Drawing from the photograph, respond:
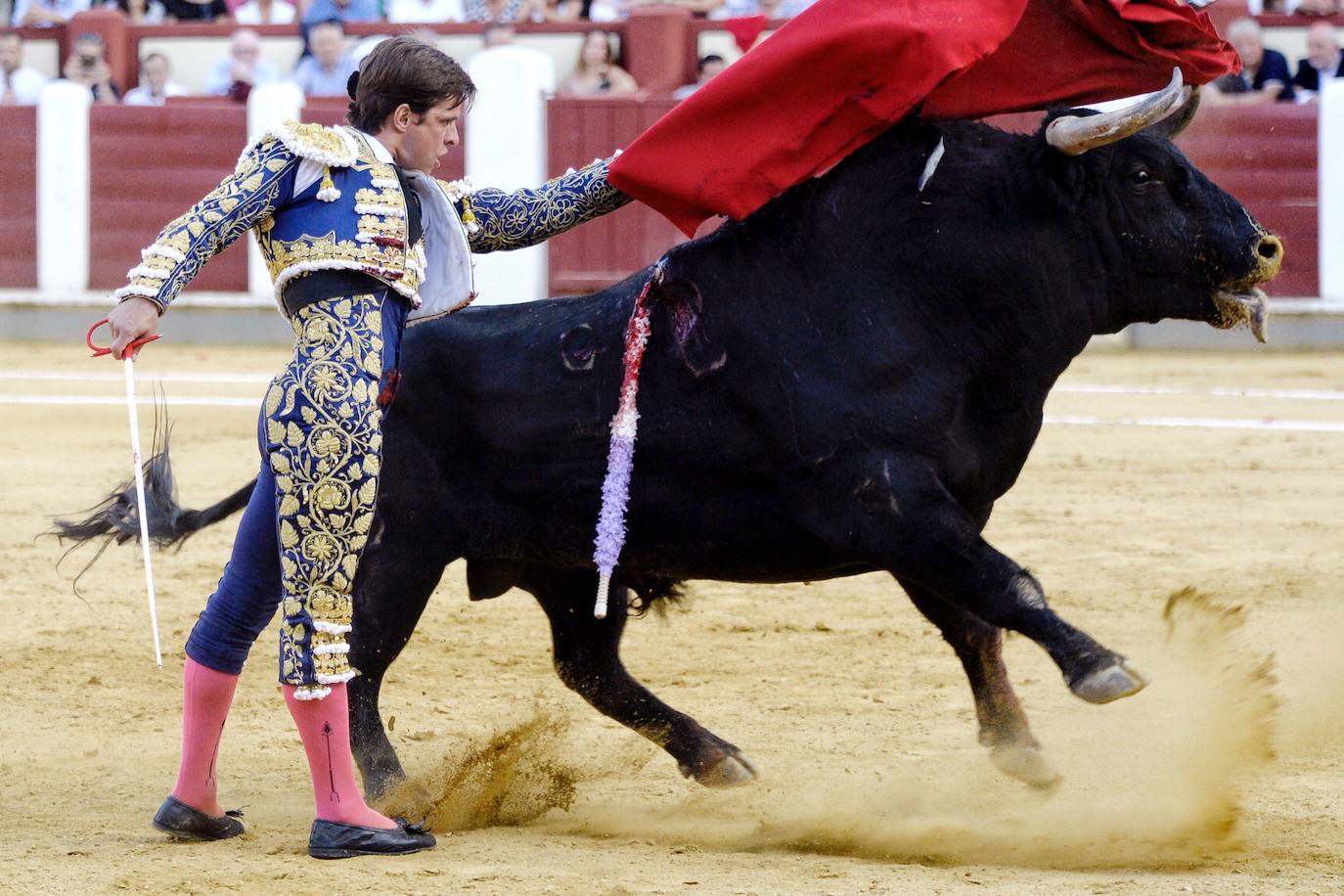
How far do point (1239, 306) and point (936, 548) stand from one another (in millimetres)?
664

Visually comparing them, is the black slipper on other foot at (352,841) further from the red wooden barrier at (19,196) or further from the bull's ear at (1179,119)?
the red wooden barrier at (19,196)

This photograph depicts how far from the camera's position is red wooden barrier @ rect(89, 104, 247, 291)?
10891 mm

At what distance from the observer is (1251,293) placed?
2979mm

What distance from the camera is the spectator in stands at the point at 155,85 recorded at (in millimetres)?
11086

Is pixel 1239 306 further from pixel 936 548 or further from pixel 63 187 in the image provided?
pixel 63 187

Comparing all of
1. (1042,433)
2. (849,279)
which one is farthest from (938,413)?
(1042,433)

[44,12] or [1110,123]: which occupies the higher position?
[44,12]

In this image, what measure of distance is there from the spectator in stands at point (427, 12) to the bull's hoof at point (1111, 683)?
8991mm

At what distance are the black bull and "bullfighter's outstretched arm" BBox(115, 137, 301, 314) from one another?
19.3 inches

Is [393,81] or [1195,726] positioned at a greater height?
[393,81]

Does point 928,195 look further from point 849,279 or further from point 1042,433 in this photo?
point 1042,433

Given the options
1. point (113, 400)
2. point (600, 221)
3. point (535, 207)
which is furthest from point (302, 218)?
point (600, 221)

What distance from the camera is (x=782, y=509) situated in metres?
2.92

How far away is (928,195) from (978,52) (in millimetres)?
239
